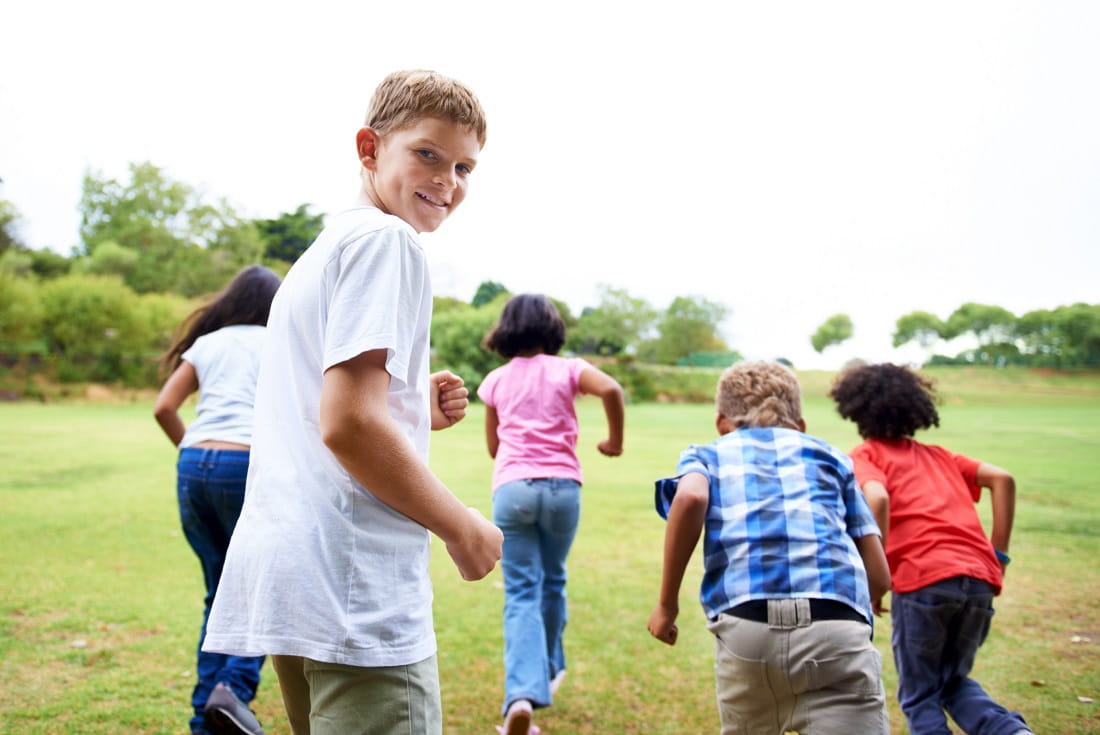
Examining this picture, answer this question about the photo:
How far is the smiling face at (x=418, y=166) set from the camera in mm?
1488

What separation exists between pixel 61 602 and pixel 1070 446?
1538cm

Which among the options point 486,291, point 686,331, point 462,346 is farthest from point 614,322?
point 462,346

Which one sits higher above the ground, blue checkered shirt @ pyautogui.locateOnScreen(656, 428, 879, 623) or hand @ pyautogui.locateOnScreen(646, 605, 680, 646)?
blue checkered shirt @ pyautogui.locateOnScreen(656, 428, 879, 623)

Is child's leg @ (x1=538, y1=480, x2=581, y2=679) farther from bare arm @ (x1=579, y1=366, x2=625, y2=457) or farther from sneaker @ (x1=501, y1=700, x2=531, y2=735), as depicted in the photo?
sneaker @ (x1=501, y1=700, x2=531, y2=735)

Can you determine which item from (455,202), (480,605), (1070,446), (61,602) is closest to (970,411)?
(1070,446)

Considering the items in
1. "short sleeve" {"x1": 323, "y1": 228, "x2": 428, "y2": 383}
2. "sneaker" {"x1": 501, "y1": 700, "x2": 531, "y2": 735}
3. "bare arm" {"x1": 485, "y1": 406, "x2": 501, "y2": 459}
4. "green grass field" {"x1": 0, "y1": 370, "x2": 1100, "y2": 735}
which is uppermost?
"short sleeve" {"x1": 323, "y1": 228, "x2": 428, "y2": 383}

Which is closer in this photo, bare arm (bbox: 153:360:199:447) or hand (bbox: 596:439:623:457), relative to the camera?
bare arm (bbox: 153:360:199:447)

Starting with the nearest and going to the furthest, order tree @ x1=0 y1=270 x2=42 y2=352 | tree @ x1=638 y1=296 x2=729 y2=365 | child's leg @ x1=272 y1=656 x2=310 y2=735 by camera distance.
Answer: child's leg @ x1=272 y1=656 x2=310 y2=735 → tree @ x1=0 y1=270 x2=42 y2=352 → tree @ x1=638 y1=296 x2=729 y2=365

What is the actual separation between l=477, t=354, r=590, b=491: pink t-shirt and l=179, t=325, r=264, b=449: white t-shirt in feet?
3.27

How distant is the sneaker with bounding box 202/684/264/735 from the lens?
3.04 m

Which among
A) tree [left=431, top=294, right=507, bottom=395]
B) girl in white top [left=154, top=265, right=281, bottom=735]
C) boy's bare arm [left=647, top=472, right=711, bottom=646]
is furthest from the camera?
tree [left=431, top=294, right=507, bottom=395]

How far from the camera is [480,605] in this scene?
514 centimetres

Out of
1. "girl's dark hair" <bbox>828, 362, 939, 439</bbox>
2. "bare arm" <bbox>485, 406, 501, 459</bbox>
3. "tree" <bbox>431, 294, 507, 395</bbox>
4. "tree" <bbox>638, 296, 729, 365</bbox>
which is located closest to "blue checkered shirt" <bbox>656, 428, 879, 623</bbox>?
"girl's dark hair" <bbox>828, 362, 939, 439</bbox>

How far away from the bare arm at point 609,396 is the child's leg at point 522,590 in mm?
421
